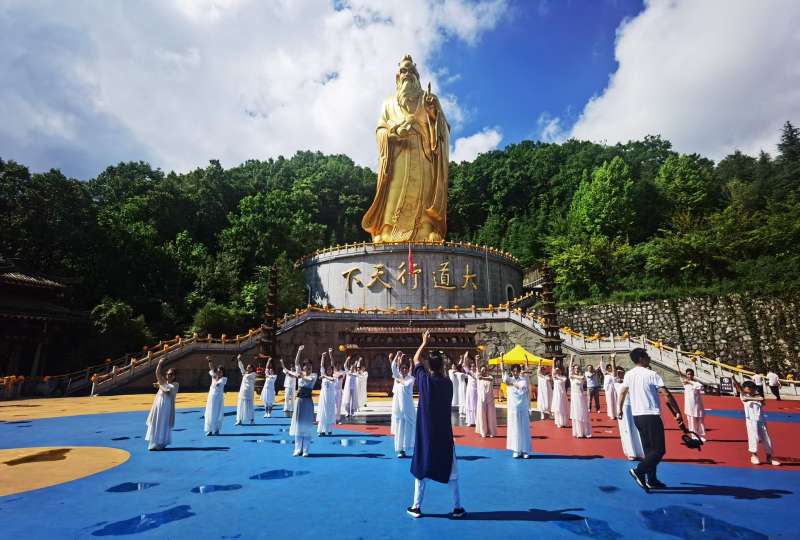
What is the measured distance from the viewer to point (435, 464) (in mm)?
4086

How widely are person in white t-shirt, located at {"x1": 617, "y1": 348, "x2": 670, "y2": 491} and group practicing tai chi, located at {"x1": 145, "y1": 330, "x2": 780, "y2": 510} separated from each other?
0.04 ft

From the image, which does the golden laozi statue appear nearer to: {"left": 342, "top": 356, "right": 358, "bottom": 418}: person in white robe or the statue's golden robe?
the statue's golden robe

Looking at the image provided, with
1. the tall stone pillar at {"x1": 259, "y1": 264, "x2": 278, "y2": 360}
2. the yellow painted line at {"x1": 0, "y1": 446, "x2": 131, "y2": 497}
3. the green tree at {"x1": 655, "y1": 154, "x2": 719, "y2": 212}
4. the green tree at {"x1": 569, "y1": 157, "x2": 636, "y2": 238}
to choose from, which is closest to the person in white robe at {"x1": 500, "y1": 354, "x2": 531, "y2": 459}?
the yellow painted line at {"x1": 0, "y1": 446, "x2": 131, "y2": 497}

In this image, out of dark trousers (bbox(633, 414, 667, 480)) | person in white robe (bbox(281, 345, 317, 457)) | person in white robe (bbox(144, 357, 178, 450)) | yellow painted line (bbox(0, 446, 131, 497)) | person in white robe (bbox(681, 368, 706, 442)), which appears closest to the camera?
dark trousers (bbox(633, 414, 667, 480))

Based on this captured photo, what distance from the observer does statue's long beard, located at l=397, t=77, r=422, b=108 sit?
27922 millimetres

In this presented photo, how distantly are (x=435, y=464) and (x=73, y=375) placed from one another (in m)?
20.1

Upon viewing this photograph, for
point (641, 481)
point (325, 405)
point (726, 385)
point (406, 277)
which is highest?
point (406, 277)

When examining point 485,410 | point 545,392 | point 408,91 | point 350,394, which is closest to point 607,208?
point 408,91

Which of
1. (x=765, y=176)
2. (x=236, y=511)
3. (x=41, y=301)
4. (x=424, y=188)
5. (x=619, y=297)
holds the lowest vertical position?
(x=236, y=511)

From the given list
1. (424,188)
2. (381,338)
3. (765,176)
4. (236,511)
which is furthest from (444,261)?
(765,176)

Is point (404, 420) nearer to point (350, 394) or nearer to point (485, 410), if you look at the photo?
point (485, 410)

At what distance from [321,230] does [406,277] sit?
12348 mm

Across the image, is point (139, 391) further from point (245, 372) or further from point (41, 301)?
point (245, 372)

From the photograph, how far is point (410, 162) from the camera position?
92.3 feet
